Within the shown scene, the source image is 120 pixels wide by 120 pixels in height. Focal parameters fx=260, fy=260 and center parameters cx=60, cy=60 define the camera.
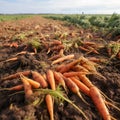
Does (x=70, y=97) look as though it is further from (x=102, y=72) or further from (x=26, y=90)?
(x=102, y=72)

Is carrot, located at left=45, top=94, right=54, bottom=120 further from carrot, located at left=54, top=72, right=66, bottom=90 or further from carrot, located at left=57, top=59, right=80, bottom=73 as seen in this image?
carrot, located at left=57, top=59, right=80, bottom=73

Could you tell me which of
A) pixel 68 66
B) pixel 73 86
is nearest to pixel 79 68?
pixel 68 66

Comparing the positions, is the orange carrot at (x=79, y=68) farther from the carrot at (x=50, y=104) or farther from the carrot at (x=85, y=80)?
the carrot at (x=50, y=104)

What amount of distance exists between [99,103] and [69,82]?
0.57 meters

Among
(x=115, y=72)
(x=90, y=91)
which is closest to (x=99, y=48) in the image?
(x=115, y=72)

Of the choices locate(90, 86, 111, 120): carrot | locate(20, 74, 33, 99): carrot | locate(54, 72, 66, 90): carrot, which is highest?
locate(20, 74, 33, 99): carrot

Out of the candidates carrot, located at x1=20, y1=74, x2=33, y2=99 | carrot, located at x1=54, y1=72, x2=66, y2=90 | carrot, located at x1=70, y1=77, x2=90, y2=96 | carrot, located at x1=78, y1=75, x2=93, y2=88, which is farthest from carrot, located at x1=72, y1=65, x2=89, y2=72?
carrot, located at x1=20, y1=74, x2=33, y2=99

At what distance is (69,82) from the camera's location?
4.00 metres

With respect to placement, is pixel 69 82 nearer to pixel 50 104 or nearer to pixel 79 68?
pixel 79 68

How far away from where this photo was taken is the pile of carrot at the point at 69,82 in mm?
3635

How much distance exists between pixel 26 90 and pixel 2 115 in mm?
529

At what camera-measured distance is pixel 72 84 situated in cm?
394

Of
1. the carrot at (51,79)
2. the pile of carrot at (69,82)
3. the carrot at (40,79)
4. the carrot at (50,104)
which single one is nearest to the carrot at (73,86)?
the pile of carrot at (69,82)

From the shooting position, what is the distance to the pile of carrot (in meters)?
3.64
